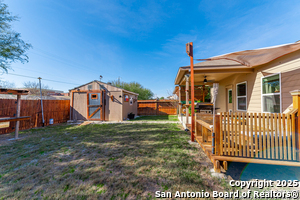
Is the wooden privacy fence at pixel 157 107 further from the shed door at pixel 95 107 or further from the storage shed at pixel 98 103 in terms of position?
the shed door at pixel 95 107

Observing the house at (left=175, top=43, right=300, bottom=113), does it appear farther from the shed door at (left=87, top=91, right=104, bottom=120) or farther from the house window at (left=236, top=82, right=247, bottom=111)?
the shed door at (left=87, top=91, right=104, bottom=120)

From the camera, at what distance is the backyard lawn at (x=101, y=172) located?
5.53 ft

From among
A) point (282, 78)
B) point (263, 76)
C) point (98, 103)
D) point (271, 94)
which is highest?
point (263, 76)

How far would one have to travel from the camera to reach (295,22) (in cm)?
497

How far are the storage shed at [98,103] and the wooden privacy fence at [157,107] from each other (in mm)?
4927

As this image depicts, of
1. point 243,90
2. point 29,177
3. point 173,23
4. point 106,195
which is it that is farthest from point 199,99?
point 29,177

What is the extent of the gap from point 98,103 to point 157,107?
667 cm

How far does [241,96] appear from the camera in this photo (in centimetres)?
538

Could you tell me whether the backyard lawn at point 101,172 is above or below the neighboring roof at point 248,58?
below

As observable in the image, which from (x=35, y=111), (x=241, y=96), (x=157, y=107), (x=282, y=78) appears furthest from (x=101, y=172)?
(x=157, y=107)

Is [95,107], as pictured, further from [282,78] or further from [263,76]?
[282,78]

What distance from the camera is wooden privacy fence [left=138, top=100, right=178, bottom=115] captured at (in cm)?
1303

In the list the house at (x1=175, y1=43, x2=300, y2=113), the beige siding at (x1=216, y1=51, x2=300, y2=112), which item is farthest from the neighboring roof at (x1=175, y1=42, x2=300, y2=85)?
the beige siding at (x1=216, y1=51, x2=300, y2=112)

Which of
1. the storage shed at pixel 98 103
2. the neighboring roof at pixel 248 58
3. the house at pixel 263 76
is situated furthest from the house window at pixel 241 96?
the storage shed at pixel 98 103
